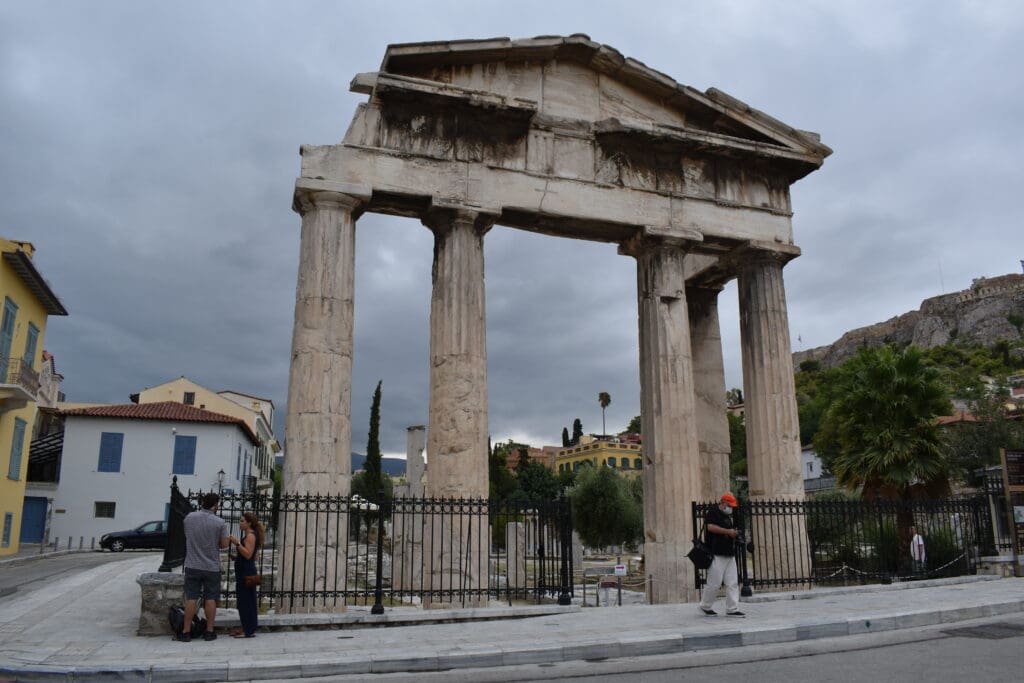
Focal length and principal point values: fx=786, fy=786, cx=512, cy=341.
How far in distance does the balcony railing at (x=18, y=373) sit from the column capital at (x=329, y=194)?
690 inches

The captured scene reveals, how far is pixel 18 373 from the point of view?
83.5ft

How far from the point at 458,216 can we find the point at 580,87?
370 centimetres

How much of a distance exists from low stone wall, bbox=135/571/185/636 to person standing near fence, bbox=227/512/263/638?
703mm

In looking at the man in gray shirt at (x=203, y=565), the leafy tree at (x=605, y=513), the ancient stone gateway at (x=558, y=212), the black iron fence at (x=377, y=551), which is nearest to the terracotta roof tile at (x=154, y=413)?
the leafy tree at (x=605, y=513)

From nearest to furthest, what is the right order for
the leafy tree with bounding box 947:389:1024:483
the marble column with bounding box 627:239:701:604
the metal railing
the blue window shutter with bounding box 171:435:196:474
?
the marble column with bounding box 627:239:701:604, the metal railing, the leafy tree with bounding box 947:389:1024:483, the blue window shutter with bounding box 171:435:196:474

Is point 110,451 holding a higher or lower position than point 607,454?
lower

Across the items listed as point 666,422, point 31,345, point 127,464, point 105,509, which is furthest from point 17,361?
point 666,422

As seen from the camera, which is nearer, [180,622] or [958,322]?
[180,622]

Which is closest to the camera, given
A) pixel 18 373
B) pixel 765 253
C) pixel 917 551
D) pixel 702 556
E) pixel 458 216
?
pixel 702 556

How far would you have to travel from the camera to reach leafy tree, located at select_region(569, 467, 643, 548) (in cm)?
3011

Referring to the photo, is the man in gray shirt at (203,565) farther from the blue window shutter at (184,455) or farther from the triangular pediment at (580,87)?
the blue window shutter at (184,455)

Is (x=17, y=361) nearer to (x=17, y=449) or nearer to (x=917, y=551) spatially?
(x=17, y=449)

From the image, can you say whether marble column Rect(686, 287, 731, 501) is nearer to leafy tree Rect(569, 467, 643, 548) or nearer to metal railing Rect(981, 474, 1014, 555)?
metal railing Rect(981, 474, 1014, 555)

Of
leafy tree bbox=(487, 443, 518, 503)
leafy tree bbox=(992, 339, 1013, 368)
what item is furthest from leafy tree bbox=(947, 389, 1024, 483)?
leafy tree bbox=(992, 339, 1013, 368)
